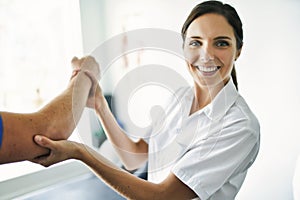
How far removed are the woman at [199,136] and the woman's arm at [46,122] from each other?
3cm

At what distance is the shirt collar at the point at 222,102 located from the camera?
0.94 m

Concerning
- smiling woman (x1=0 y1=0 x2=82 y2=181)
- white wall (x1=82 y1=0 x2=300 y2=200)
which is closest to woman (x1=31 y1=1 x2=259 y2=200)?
white wall (x1=82 y1=0 x2=300 y2=200)

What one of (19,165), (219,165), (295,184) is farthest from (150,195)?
(19,165)

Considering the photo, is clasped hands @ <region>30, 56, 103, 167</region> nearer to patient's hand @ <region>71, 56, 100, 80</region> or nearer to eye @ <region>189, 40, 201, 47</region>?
patient's hand @ <region>71, 56, 100, 80</region>

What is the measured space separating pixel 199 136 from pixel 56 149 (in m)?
0.37

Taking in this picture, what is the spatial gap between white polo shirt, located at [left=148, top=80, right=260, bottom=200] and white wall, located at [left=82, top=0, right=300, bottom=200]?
8.8 inches

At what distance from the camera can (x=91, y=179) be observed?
1.65 metres

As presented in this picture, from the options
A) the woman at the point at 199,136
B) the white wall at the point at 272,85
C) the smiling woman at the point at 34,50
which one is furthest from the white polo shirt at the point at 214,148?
the smiling woman at the point at 34,50

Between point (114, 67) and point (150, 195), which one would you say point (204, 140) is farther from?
point (114, 67)

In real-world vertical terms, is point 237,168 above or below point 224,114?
below

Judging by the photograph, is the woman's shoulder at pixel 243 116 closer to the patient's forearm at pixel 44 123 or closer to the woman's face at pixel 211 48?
the woman's face at pixel 211 48

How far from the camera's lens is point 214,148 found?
881mm

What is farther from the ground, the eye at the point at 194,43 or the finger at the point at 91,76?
the eye at the point at 194,43

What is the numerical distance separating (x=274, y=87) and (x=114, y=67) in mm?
533
